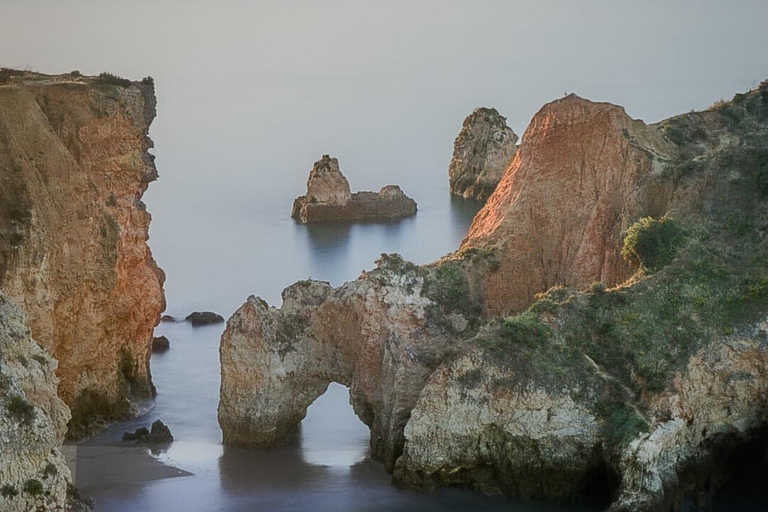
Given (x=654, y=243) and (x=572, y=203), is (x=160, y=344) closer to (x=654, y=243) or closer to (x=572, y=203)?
(x=572, y=203)

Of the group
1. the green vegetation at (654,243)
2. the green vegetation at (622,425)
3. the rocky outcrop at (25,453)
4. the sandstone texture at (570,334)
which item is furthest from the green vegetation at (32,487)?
the green vegetation at (654,243)

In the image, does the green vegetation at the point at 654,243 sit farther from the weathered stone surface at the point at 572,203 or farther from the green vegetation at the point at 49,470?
the green vegetation at the point at 49,470

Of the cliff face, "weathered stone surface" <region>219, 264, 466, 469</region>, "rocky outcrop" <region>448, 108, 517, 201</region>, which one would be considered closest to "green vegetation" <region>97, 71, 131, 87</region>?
the cliff face

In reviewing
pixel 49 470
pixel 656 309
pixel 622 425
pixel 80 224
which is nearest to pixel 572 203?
pixel 656 309

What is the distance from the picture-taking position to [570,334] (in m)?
49.2

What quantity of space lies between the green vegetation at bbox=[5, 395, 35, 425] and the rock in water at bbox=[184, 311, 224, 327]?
2650 centimetres

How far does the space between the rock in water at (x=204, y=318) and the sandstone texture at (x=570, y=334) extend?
14.2 m

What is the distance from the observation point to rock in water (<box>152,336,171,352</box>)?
63688 mm

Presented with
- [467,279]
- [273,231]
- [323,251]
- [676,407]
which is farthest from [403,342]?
[273,231]

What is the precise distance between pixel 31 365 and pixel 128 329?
37.9 ft

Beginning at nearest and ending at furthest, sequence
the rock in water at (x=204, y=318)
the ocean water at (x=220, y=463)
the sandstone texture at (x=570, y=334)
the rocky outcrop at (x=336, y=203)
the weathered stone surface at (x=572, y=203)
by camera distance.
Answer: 1. the sandstone texture at (x=570, y=334)
2. the ocean water at (x=220, y=463)
3. the weathered stone surface at (x=572, y=203)
4. the rock in water at (x=204, y=318)
5. the rocky outcrop at (x=336, y=203)

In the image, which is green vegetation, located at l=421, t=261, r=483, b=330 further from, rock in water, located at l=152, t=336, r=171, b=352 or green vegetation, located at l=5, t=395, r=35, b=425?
rock in water, located at l=152, t=336, r=171, b=352

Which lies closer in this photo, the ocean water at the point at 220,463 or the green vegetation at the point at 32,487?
the green vegetation at the point at 32,487

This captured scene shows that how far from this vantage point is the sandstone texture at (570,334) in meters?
47.2
